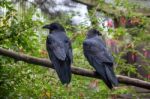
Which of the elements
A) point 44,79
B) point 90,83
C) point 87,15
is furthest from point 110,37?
point 44,79

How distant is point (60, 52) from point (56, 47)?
7cm

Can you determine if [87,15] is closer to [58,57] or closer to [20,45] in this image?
[20,45]

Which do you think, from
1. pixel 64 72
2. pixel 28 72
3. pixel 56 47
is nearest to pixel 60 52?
pixel 56 47

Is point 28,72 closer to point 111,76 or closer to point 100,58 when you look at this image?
point 100,58

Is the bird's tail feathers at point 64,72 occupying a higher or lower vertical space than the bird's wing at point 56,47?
A: lower

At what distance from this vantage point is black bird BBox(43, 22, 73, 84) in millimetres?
2779

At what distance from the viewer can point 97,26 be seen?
4410mm

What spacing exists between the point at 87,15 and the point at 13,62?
1150 millimetres

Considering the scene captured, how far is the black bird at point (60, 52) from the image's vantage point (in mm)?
2779

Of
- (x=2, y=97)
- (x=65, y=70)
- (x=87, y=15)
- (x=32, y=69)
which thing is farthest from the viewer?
(x=87, y=15)

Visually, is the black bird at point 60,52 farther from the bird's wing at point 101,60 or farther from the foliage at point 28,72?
the foliage at point 28,72

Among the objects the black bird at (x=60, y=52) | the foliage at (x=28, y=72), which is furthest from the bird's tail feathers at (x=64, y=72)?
the foliage at (x=28, y=72)

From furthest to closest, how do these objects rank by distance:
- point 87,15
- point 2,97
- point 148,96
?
point 148,96, point 87,15, point 2,97

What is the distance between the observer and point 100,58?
300 cm
